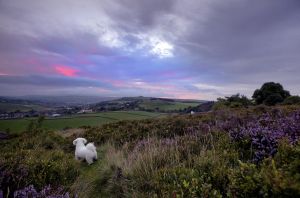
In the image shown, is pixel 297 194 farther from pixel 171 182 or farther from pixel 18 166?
pixel 18 166

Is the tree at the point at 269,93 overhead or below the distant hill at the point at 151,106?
overhead

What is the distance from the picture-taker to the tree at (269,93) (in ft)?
83.8

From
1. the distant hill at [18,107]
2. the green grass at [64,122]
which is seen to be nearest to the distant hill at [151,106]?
the green grass at [64,122]

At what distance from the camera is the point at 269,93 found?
26422 mm

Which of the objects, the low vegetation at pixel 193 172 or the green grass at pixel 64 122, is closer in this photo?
the low vegetation at pixel 193 172

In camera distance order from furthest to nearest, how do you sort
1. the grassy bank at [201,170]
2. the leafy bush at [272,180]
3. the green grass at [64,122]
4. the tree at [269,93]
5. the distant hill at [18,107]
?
the distant hill at [18,107], the green grass at [64,122], the tree at [269,93], the grassy bank at [201,170], the leafy bush at [272,180]

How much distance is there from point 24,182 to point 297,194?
13.5ft

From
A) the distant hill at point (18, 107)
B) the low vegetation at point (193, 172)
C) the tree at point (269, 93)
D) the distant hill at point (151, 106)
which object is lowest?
the distant hill at point (18, 107)

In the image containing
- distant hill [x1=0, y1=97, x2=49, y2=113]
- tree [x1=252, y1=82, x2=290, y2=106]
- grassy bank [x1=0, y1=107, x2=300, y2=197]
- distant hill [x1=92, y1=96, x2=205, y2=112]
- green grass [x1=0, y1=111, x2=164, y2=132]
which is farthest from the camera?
distant hill [x1=0, y1=97, x2=49, y2=113]

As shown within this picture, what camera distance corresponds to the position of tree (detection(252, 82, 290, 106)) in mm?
25550

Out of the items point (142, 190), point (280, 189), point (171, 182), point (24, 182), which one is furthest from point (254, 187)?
point (24, 182)

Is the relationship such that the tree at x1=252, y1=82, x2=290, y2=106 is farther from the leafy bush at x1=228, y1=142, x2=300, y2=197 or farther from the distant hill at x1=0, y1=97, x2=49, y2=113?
the distant hill at x1=0, y1=97, x2=49, y2=113

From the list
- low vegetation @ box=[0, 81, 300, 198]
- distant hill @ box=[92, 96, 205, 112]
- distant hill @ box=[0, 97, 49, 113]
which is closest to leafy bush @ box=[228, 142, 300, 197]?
low vegetation @ box=[0, 81, 300, 198]

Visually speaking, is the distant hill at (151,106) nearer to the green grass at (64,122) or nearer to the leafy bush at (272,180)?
the green grass at (64,122)
